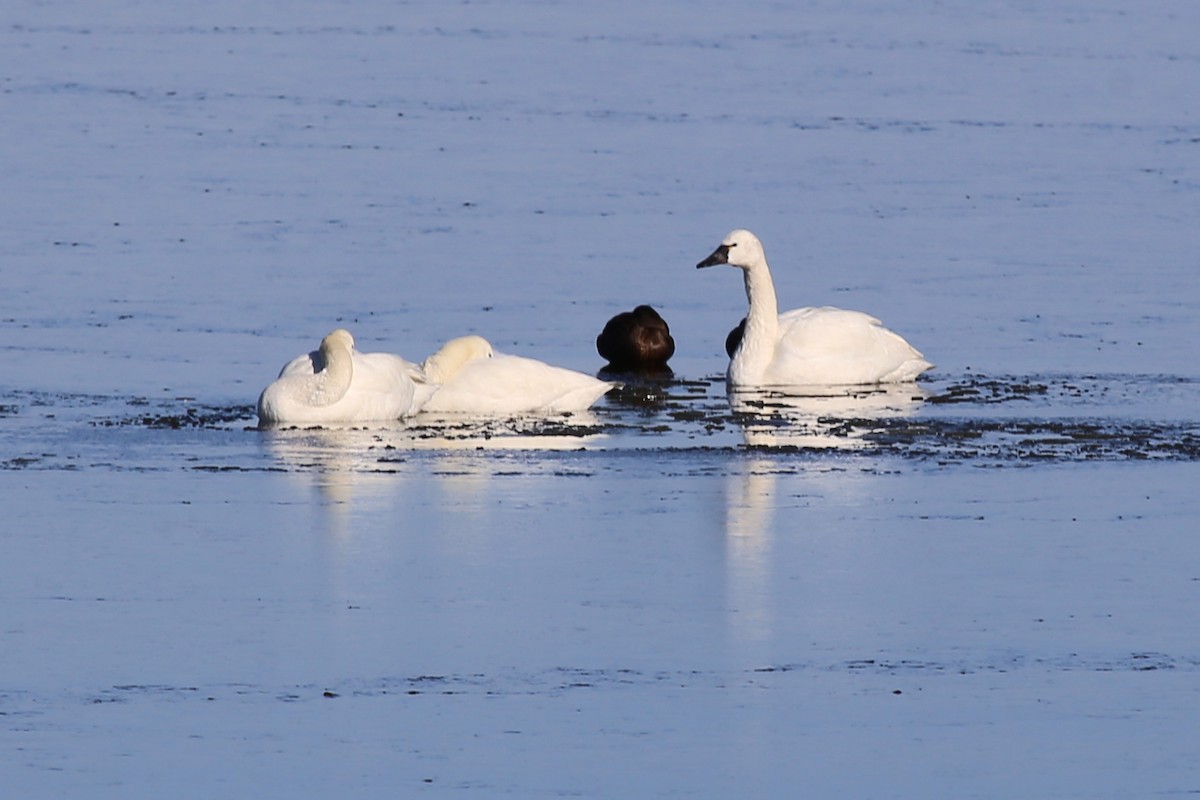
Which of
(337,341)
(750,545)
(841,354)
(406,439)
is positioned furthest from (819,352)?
(750,545)

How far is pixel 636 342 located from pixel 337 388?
2145 mm

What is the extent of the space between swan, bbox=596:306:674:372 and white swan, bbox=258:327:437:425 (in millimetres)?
1664

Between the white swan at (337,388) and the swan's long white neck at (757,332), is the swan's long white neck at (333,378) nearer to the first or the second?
the white swan at (337,388)

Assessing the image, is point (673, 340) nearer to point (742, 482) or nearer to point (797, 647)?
point (742, 482)

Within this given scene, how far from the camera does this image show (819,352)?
13180mm

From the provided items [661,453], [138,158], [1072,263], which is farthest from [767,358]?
[138,158]

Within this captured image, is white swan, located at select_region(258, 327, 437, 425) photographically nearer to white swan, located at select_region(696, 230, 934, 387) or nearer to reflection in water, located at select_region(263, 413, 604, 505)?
reflection in water, located at select_region(263, 413, 604, 505)

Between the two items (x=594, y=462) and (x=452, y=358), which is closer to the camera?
(x=594, y=462)

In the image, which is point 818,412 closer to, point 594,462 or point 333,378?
point 594,462

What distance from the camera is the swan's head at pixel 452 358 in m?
11.9

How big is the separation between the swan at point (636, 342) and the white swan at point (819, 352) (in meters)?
0.37

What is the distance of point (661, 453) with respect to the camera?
34.6 ft

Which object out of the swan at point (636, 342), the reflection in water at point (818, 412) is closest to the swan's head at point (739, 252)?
the swan at point (636, 342)

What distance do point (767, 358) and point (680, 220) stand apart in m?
4.69
